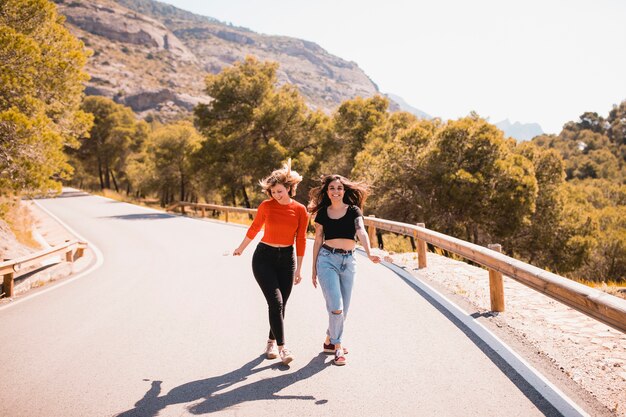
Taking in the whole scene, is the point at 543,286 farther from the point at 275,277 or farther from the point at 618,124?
the point at 618,124

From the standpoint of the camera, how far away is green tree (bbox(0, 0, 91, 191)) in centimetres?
930

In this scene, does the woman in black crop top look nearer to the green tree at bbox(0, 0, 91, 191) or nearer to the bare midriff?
the bare midriff

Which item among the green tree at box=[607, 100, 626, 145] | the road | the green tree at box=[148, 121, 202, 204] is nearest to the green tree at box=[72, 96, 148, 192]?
the green tree at box=[148, 121, 202, 204]

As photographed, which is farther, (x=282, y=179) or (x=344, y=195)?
(x=344, y=195)

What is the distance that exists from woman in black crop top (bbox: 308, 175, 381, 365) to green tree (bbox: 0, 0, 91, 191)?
8113mm

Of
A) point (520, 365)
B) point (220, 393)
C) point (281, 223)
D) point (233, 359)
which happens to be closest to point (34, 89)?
point (281, 223)

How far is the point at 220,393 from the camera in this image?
11.3 feet

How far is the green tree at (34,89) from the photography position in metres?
9.30

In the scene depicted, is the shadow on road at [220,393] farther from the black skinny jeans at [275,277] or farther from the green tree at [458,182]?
the green tree at [458,182]

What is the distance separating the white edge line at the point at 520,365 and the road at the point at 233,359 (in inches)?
3.4

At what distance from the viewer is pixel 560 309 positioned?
5.78m

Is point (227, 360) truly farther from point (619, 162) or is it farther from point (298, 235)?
point (619, 162)

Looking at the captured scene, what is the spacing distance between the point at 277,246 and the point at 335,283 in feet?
2.36

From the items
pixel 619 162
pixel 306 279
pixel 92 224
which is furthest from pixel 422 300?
pixel 619 162
